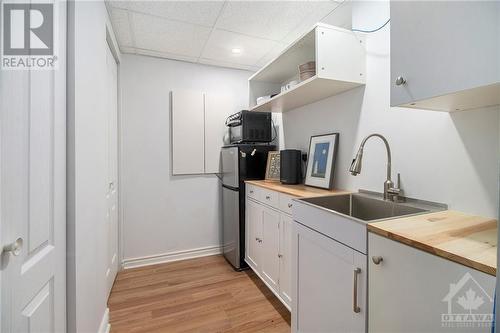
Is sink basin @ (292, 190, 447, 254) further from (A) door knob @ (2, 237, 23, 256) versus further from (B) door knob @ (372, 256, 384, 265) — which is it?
(A) door knob @ (2, 237, 23, 256)

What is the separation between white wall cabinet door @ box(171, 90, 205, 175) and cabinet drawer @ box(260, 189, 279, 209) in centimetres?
108

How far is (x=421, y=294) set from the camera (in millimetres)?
756

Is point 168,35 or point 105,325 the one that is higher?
point 168,35

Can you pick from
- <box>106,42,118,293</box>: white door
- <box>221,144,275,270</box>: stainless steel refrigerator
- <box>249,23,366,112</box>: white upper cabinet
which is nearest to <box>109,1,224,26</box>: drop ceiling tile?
<box>106,42,118,293</box>: white door

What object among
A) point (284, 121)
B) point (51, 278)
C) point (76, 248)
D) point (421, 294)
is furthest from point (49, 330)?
point (284, 121)

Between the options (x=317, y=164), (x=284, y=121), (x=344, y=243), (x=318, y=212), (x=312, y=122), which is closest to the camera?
(x=344, y=243)

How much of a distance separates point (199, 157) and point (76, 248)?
6.05 feet

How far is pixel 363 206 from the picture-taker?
1.56 m

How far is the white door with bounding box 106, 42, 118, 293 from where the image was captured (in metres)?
2.12

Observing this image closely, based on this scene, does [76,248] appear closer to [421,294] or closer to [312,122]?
[421,294]

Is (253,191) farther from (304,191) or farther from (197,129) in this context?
(197,129)

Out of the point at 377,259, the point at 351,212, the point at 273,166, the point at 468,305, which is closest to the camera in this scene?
the point at 468,305

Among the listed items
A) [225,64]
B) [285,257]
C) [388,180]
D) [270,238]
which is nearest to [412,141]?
[388,180]

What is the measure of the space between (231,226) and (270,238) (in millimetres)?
764
